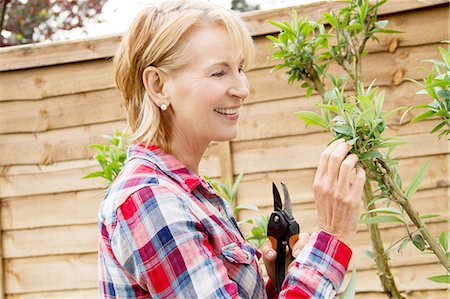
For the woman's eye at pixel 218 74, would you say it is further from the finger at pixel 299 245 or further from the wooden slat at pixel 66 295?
the wooden slat at pixel 66 295

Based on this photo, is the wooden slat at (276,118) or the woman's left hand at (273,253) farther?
the wooden slat at (276,118)

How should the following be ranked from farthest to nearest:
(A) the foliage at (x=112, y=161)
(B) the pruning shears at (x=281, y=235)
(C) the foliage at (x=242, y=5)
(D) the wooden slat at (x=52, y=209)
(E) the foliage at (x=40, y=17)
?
1. (C) the foliage at (x=242, y=5)
2. (E) the foliage at (x=40, y=17)
3. (D) the wooden slat at (x=52, y=209)
4. (A) the foliage at (x=112, y=161)
5. (B) the pruning shears at (x=281, y=235)

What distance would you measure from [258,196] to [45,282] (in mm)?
1237

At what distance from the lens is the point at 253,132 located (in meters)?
3.31

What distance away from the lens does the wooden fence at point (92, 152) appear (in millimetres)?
3080

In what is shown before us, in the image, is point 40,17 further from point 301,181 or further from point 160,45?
point 160,45

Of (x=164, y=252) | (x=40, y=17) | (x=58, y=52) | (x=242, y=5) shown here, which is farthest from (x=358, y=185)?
(x=242, y=5)

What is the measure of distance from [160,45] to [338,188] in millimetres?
434

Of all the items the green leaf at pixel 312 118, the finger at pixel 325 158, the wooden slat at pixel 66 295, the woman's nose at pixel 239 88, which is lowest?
the wooden slat at pixel 66 295

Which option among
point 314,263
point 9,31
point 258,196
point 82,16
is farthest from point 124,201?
point 9,31

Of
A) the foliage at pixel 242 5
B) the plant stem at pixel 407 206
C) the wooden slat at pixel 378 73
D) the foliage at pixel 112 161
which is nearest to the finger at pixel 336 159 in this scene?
the plant stem at pixel 407 206

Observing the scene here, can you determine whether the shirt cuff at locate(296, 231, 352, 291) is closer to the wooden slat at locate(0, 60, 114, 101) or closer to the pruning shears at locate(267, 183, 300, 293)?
the pruning shears at locate(267, 183, 300, 293)

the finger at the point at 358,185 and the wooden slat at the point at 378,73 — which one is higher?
the finger at the point at 358,185

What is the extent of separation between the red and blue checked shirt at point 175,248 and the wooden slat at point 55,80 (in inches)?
87.9
